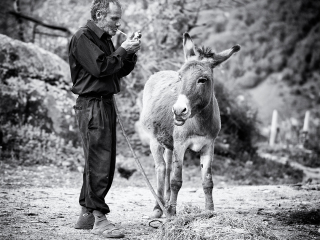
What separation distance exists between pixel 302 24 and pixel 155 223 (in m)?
21.8

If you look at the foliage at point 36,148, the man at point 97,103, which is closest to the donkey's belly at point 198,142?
the man at point 97,103

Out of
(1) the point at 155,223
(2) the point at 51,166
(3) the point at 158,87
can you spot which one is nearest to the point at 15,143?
(2) the point at 51,166

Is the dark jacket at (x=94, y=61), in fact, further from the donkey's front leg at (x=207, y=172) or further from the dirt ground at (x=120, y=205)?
the dirt ground at (x=120, y=205)

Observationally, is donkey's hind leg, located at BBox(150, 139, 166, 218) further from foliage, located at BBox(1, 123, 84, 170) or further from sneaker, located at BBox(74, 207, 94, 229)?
foliage, located at BBox(1, 123, 84, 170)

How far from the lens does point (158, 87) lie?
671cm

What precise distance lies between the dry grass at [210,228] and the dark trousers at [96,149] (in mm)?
756

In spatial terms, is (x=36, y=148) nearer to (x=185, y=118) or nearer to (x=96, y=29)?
(x=96, y=29)

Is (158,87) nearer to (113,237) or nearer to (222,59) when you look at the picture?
(222,59)

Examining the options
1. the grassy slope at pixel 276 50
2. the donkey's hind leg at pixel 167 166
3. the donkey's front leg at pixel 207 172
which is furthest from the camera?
the grassy slope at pixel 276 50

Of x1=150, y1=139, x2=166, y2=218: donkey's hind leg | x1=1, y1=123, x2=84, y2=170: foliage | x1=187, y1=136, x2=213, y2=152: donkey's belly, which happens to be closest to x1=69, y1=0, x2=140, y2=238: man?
x1=187, y1=136, x2=213, y2=152: donkey's belly

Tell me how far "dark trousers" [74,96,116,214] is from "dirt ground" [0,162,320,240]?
1.40 ft

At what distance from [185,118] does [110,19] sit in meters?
1.30

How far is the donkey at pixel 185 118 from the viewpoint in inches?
194

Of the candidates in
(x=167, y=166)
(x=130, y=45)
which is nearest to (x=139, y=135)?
(x=167, y=166)
